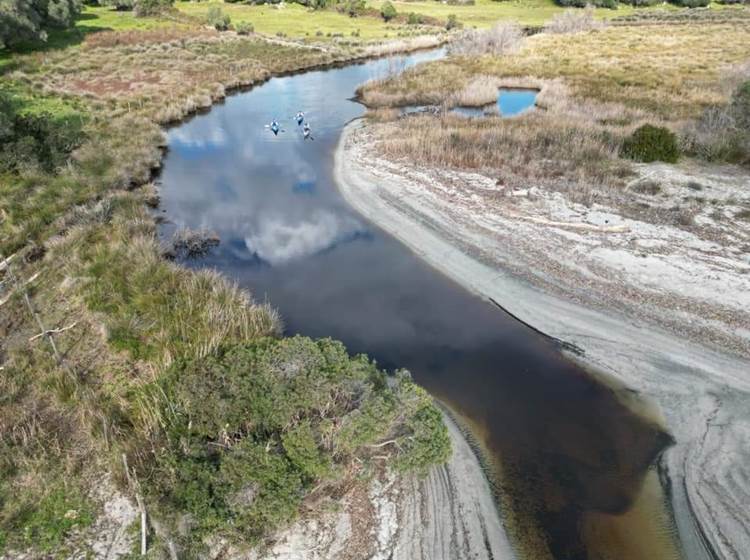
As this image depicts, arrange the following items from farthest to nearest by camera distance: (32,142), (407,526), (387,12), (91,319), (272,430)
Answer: (387,12) < (32,142) < (91,319) < (272,430) < (407,526)

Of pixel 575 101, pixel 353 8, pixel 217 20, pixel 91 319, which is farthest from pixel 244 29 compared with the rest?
pixel 91 319

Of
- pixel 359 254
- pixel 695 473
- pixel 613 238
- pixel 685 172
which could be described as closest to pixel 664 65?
pixel 685 172

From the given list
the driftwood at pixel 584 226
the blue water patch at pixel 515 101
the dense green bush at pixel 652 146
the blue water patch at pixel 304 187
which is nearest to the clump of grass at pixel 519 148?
the dense green bush at pixel 652 146

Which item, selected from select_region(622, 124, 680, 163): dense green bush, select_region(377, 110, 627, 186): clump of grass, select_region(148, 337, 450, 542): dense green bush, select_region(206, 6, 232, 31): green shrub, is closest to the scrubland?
select_region(148, 337, 450, 542): dense green bush

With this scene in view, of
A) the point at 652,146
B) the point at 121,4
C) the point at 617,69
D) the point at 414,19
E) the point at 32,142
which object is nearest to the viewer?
the point at 32,142

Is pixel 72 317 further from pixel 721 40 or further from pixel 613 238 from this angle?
pixel 721 40

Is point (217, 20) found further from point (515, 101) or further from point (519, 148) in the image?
point (519, 148)

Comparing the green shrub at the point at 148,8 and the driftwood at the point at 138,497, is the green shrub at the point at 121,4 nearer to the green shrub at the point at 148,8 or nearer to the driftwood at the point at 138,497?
the green shrub at the point at 148,8

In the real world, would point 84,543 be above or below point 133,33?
below
